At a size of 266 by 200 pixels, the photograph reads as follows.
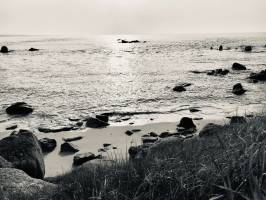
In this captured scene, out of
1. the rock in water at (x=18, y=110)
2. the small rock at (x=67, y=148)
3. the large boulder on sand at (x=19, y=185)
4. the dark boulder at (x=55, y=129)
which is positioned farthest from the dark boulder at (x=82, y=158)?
the rock in water at (x=18, y=110)

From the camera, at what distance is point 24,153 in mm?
10547

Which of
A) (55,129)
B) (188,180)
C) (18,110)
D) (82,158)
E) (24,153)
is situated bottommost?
(55,129)

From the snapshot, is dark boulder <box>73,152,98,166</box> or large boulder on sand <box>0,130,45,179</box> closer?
large boulder on sand <box>0,130,45,179</box>

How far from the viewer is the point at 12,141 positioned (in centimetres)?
1101

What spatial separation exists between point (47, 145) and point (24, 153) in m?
4.47

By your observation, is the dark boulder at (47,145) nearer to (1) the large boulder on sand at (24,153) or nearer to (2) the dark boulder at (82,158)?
(2) the dark boulder at (82,158)

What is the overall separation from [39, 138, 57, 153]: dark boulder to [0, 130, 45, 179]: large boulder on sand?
3454 millimetres

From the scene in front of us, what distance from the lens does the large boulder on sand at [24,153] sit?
10180mm

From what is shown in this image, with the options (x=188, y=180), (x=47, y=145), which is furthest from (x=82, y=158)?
(x=188, y=180)

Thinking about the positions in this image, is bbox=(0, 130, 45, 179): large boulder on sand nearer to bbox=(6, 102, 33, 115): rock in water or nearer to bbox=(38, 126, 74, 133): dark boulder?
bbox=(38, 126, 74, 133): dark boulder

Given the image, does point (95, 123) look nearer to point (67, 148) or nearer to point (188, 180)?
point (67, 148)

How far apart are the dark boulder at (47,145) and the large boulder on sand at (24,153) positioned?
11.3 feet

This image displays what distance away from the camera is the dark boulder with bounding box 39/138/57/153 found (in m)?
14.8

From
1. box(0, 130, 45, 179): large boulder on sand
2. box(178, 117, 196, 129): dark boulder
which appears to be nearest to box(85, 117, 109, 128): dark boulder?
box(178, 117, 196, 129): dark boulder
